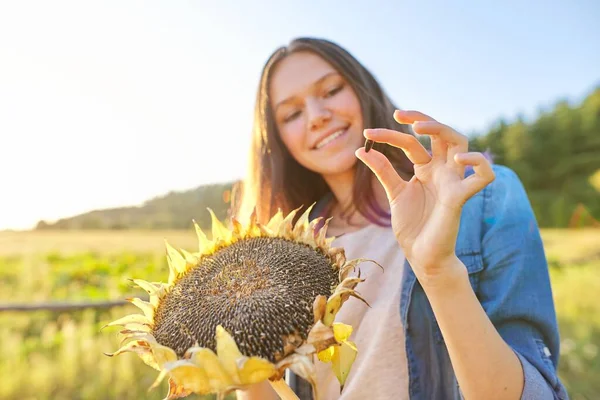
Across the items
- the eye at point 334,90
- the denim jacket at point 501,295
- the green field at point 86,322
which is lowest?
the green field at point 86,322

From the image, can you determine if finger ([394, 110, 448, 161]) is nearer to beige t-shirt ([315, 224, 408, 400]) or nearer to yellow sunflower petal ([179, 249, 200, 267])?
yellow sunflower petal ([179, 249, 200, 267])

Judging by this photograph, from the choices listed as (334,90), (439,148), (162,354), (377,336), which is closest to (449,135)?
(439,148)

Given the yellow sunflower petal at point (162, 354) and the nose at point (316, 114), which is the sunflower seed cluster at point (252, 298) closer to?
the yellow sunflower petal at point (162, 354)

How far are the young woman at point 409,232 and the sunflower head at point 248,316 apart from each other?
23 centimetres

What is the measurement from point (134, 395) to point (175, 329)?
10.2 feet

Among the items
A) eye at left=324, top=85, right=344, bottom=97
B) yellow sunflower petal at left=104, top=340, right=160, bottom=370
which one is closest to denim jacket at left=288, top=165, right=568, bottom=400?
eye at left=324, top=85, right=344, bottom=97

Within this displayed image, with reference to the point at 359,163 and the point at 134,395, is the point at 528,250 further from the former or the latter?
the point at 134,395

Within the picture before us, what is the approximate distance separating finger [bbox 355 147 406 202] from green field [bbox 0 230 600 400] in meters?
0.91

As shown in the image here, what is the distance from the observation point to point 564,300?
21.0ft

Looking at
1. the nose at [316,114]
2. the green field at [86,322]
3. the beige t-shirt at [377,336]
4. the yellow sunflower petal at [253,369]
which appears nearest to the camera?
the yellow sunflower petal at [253,369]

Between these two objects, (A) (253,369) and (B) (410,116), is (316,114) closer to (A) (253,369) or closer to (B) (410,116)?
(B) (410,116)

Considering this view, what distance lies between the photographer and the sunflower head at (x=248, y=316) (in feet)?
3.32

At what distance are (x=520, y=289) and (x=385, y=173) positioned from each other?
0.67 meters

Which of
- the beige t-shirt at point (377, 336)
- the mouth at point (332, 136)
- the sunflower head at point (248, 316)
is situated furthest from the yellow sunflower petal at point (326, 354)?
the mouth at point (332, 136)
